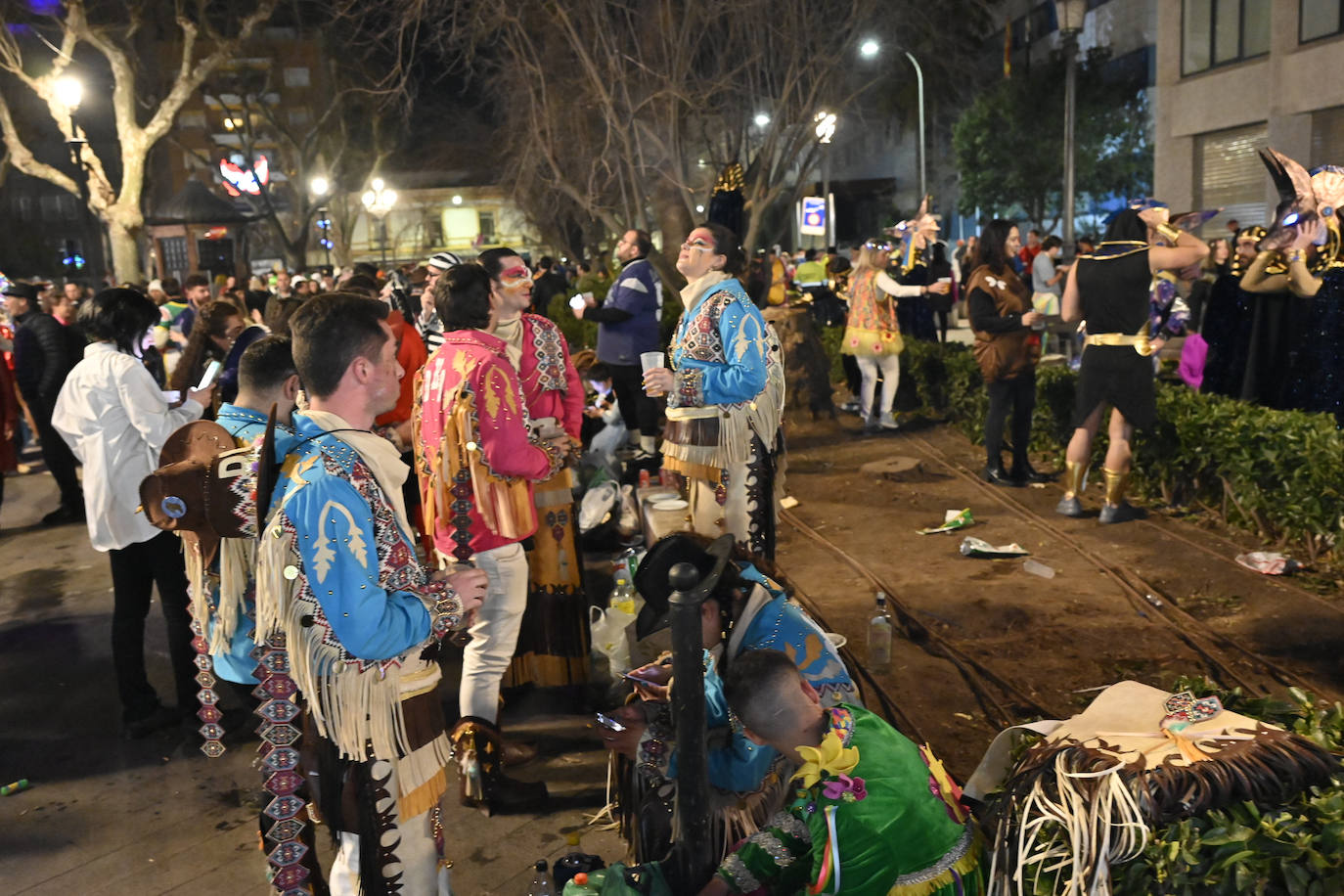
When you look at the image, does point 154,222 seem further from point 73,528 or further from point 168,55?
point 168,55

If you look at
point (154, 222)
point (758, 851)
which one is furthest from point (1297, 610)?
point (154, 222)

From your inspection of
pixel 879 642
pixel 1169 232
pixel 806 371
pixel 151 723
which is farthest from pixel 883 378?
pixel 151 723

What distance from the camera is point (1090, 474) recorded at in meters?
8.84

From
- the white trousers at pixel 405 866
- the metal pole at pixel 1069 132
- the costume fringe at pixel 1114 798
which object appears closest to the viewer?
the costume fringe at pixel 1114 798

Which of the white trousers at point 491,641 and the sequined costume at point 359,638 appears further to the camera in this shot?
the white trousers at point 491,641

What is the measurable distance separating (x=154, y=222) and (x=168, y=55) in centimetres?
4018

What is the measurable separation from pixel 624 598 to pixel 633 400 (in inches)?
165

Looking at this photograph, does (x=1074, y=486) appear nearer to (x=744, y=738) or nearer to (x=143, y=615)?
(x=744, y=738)

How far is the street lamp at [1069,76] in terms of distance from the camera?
13.3 meters

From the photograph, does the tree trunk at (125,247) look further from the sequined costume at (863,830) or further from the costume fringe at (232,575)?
the sequined costume at (863,830)

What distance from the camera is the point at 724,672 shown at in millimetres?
3371

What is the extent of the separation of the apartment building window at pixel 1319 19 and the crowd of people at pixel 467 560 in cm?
1405

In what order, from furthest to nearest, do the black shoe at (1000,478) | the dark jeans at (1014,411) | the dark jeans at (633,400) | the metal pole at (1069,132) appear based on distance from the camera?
the metal pole at (1069,132) → the dark jeans at (633,400) → the black shoe at (1000,478) → the dark jeans at (1014,411)

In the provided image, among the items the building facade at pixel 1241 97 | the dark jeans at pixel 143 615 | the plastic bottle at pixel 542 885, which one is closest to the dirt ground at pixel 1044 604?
the plastic bottle at pixel 542 885
